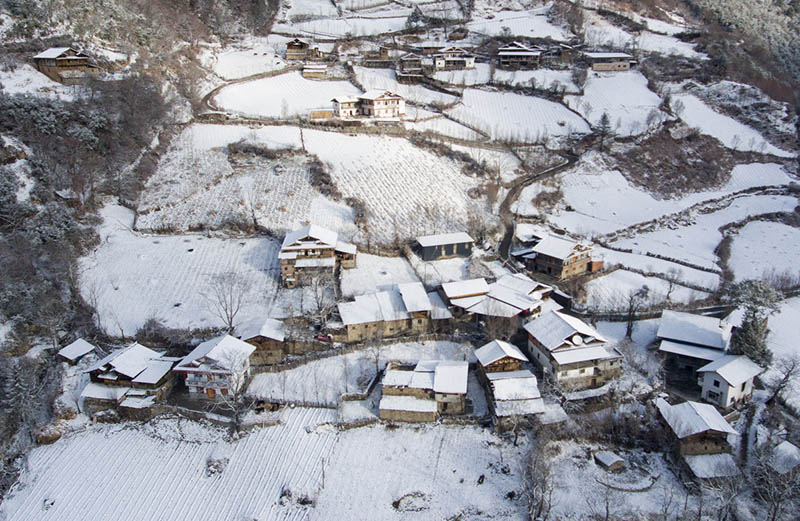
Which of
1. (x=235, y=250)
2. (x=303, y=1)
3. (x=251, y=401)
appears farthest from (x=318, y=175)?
(x=303, y=1)

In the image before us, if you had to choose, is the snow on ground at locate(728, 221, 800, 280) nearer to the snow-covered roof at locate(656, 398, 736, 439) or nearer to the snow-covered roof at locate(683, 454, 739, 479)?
the snow-covered roof at locate(656, 398, 736, 439)

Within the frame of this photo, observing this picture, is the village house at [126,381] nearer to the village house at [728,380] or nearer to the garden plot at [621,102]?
the village house at [728,380]

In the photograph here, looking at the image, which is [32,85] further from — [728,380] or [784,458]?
[784,458]

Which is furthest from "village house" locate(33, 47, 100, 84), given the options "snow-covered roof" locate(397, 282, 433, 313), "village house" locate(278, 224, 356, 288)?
"snow-covered roof" locate(397, 282, 433, 313)

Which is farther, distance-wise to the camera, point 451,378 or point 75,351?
point 75,351

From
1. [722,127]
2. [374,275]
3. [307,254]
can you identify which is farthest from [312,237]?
[722,127]

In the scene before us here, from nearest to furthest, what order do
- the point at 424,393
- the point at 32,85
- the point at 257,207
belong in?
1. the point at 424,393
2. the point at 257,207
3. the point at 32,85

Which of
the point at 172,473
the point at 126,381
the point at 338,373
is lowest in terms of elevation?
the point at 172,473
